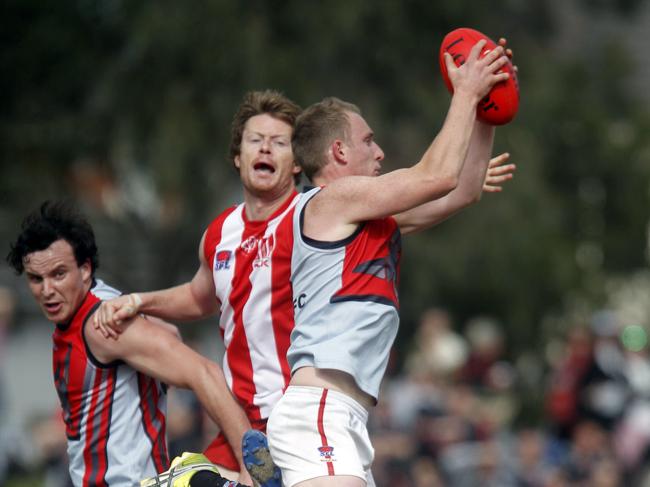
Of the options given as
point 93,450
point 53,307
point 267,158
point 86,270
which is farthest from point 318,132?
point 93,450

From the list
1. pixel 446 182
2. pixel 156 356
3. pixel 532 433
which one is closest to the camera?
pixel 446 182

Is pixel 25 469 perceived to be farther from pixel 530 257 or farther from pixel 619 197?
pixel 619 197

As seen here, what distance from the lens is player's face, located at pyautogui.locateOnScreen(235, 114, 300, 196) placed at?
609cm

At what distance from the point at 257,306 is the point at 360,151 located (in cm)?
85

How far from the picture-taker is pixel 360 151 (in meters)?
5.69

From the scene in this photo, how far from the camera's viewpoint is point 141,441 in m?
6.17

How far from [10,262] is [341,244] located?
1.78 meters

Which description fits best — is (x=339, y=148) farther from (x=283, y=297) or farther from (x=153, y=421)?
(x=153, y=421)

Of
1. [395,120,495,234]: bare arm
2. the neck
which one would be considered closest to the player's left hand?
[395,120,495,234]: bare arm

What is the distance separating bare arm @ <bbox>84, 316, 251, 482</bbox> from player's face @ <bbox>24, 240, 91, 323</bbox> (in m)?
0.18

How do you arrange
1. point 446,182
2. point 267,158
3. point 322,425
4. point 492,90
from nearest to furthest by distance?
point 446,182 → point 322,425 → point 492,90 → point 267,158

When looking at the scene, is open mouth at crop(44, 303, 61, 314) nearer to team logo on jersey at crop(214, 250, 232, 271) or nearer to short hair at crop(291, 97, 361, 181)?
team logo on jersey at crop(214, 250, 232, 271)

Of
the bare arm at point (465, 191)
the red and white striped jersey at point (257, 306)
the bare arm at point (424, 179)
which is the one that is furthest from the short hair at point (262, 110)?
the bare arm at point (424, 179)

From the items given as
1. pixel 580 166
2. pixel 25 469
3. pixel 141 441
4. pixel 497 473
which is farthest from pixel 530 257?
pixel 141 441
